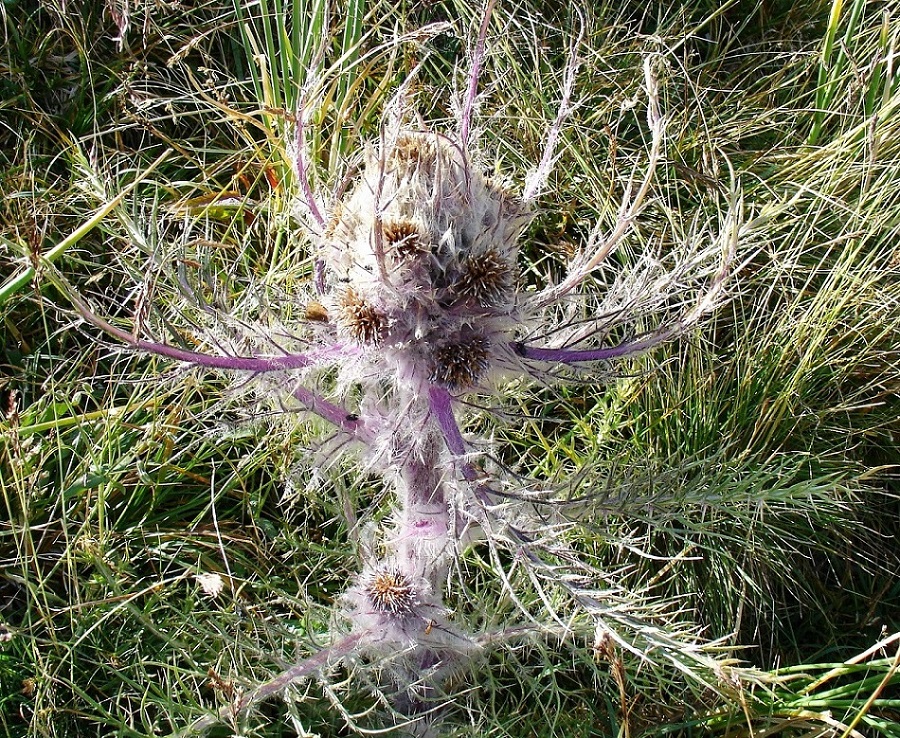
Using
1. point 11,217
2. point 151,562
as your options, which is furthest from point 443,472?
point 11,217

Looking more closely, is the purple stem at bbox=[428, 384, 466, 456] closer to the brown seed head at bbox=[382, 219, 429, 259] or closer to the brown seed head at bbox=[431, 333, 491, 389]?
the brown seed head at bbox=[431, 333, 491, 389]

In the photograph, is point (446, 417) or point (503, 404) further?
point (503, 404)

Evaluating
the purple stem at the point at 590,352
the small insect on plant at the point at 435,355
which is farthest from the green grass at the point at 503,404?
the purple stem at the point at 590,352

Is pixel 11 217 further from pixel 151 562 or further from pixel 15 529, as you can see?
pixel 151 562

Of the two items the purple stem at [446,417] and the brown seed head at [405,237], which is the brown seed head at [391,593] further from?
the brown seed head at [405,237]

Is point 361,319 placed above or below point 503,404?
above

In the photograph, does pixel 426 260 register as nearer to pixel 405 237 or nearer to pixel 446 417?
pixel 405 237

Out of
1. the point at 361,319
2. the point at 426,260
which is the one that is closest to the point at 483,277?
the point at 426,260
